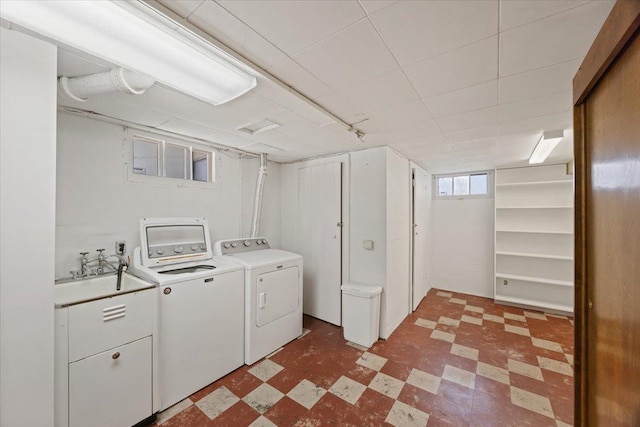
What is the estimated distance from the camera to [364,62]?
1.33 meters

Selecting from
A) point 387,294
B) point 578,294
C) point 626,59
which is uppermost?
point 626,59

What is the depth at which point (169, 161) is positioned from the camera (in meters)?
2.71

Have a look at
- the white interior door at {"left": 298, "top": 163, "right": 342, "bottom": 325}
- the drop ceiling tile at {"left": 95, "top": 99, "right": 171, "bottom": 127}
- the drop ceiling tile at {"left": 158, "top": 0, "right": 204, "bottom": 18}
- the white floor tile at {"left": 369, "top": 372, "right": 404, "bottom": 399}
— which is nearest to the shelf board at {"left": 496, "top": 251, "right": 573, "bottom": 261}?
the white interior door at {"left": 298, "top": 163, "right": 342, "bottom": 325}

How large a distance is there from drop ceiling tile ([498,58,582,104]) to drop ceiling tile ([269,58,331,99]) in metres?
1.13

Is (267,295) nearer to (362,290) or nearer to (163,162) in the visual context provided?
(362,290)

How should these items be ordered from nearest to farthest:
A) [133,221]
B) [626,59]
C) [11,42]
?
1. [626,59]
2. [11,42]
3. [133,221]

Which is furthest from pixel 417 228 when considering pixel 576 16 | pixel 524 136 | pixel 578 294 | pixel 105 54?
pixel 105 54

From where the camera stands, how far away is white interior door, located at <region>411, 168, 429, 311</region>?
377 centimetres

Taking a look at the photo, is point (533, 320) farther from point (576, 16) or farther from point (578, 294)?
point (576, 16)

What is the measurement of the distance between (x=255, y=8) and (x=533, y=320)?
4717 mm

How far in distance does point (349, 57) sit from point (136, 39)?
3.32 feet

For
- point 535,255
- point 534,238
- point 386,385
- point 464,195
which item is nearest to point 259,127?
point 386,385

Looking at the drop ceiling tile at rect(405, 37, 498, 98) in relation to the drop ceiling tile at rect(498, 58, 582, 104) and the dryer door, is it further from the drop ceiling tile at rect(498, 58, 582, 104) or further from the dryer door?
the dryer door

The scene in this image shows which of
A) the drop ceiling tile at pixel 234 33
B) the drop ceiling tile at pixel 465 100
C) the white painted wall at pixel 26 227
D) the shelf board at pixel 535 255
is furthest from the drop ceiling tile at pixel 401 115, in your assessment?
the shelf board at pixel 535 255
